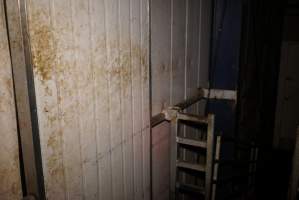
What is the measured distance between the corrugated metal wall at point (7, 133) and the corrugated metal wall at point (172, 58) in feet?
4.75

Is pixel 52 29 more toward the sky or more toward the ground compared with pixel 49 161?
more toward the sky

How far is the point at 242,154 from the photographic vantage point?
13.8 ft

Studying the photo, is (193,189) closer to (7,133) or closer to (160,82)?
(160,82)

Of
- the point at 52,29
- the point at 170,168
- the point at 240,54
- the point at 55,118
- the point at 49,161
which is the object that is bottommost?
the point at 170,168

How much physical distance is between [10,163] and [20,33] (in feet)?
2.27

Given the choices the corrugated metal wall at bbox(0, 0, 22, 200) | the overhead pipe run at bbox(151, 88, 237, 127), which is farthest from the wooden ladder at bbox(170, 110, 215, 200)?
the corrugated metal wall at bbox(0, 0, 22, 200)

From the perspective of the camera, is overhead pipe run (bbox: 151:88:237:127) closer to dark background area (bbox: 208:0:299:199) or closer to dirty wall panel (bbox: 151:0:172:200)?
dark background area (bbox: 208:0:299:199)

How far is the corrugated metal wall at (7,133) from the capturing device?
4.52 feet

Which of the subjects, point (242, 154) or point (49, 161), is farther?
point (242, 154)

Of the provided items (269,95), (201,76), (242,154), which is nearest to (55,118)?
(201,76)

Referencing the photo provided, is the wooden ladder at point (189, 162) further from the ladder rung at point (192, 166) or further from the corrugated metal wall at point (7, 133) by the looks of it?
the corrugated metal wall at point (7, 133)

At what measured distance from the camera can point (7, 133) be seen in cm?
145

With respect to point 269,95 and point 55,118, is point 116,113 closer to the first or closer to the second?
point 55,118

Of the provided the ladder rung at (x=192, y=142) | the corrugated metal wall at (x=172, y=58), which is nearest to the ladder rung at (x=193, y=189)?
the corrugated metal wall at (x=172, y=58)
